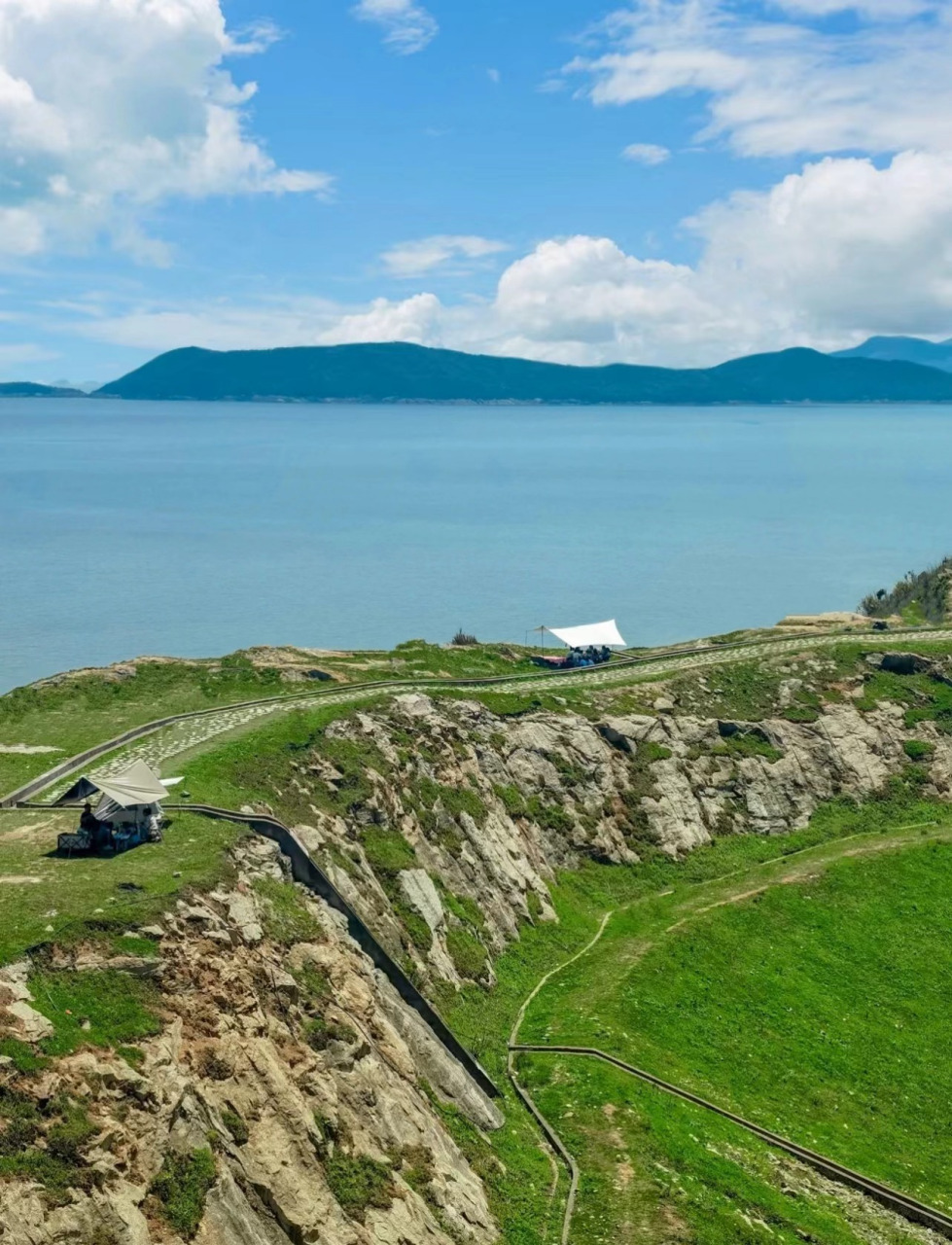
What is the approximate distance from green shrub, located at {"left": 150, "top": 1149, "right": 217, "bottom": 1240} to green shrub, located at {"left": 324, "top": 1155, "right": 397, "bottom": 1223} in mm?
4041

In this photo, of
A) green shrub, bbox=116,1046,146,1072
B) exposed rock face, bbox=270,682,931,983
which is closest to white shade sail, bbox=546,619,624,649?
exposed rock face, bbox=270,682,931,983

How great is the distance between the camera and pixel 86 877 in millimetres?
35406

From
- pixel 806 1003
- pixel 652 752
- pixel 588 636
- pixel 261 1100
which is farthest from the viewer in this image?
pixel 588 636

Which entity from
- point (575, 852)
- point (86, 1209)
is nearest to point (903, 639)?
point (575, 852)

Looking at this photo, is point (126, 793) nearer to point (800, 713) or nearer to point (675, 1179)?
point (675, 1179)

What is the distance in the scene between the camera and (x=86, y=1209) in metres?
24.8

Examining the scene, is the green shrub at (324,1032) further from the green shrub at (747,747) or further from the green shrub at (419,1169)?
the green shrub at (747,747)

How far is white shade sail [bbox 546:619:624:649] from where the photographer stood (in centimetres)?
8119

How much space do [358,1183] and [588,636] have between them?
54161mm

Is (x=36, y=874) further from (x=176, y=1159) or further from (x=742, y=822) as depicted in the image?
(x=742, y=822)

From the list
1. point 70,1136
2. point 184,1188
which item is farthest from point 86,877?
point 184,1188

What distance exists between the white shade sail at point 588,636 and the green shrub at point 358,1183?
51.5 metres

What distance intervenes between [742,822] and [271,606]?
10060 cm

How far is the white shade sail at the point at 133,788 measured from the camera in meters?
39.2
